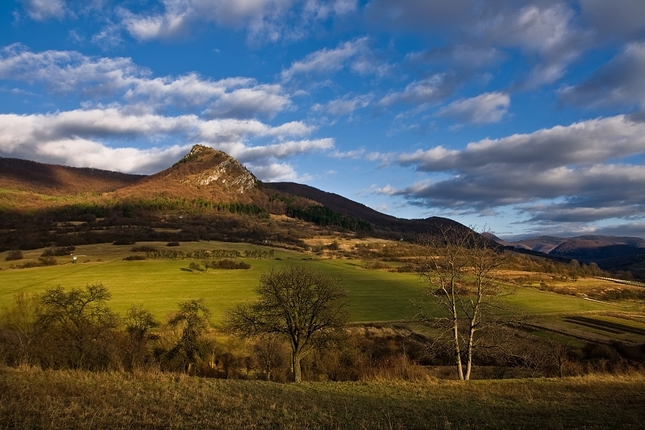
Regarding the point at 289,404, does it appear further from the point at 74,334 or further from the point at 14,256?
the point at 14,256

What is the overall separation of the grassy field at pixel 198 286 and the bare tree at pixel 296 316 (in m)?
25.8

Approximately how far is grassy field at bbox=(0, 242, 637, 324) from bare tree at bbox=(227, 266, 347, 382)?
25786mm

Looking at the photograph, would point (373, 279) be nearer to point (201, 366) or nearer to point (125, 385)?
point (201, 366)

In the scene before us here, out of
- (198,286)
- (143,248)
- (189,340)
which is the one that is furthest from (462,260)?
(143,248)

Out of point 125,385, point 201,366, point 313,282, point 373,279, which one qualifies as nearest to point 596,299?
point 373,279

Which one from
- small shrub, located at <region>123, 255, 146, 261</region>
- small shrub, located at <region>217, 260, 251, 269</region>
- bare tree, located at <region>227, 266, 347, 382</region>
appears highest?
bare tree, located at <region>227, 266, 347, 382</region>

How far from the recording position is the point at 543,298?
308 feet

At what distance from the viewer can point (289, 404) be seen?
636 inches

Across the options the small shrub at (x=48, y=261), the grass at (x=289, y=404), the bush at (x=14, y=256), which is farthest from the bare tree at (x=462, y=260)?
the bush at (x=14, y=256)

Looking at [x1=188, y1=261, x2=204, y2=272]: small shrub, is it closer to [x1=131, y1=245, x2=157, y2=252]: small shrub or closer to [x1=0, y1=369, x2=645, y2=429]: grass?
[x1=131, y1=245, x2=157, y2=252]: small shrub

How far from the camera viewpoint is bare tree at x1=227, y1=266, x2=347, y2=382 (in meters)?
40.1

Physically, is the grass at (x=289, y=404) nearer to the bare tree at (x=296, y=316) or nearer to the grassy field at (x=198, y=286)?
the bare tree at (x=296, y=316)

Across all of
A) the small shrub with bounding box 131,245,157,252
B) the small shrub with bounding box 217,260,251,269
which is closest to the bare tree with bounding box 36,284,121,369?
the small shrub with bounding box 217,260,251,269

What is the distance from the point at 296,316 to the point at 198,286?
57390 mm
